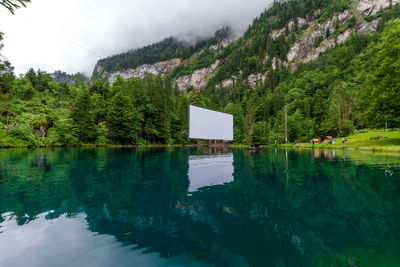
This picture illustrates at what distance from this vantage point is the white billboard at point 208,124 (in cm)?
3114

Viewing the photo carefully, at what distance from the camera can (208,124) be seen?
34.0 meters

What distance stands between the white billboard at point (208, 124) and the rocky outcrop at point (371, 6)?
16764 centimetres

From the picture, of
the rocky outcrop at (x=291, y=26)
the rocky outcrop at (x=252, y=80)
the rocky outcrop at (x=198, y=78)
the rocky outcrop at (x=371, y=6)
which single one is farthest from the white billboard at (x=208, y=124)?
the rocky outcrop at (x=291, y=26)

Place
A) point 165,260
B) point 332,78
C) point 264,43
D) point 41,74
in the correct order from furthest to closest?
point 264,43
point 332,78
point 41,74
point 165,260

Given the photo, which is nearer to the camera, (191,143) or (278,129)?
(191,143)

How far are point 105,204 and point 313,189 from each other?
6.83 meters

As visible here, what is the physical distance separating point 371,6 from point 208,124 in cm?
17926

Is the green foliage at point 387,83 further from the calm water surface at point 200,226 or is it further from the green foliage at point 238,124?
the green foliage at point 238,124

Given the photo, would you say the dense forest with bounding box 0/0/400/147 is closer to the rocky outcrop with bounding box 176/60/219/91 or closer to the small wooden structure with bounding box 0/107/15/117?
the small wooden structure with bounding box 0/107/15/117

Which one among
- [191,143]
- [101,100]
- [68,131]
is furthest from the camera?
[191,143]

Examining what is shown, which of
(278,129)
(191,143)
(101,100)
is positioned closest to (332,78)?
(278,129)

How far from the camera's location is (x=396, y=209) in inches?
187

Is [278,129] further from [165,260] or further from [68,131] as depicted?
[165,260]

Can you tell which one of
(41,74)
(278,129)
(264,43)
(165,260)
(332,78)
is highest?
(264,43)
